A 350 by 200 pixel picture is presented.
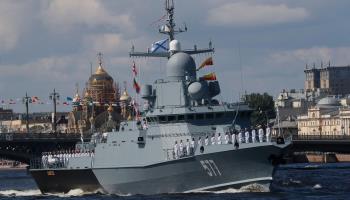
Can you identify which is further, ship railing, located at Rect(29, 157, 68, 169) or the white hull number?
ship railing, located at Rect(29, 157, 68, 169)

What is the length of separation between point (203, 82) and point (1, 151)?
6395cm

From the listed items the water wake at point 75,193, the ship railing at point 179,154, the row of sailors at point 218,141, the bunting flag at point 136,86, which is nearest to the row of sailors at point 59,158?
the water wake at point 75,193

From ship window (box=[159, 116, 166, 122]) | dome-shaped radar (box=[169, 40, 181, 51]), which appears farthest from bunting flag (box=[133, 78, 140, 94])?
ship window (box=[159, 116, 166, 122])

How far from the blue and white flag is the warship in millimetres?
241

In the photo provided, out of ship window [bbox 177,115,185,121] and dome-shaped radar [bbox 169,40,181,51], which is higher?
dome-shaped radar [bbox 169,40,181,51]

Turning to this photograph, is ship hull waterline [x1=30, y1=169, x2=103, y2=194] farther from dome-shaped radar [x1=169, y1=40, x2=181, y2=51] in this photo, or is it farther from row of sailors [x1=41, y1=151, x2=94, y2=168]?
dome-shaped radar [x1=169, y1=40, x2=181, y2=51]

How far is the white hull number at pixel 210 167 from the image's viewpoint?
60250 mm

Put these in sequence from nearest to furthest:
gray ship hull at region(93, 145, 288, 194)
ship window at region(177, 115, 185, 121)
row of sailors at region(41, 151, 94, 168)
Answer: gray ship hull at region(93, 145, 288, 194) → ship window at region(177, 115, 185, 121) → row of sailors at region(41, 151, 94, 168)

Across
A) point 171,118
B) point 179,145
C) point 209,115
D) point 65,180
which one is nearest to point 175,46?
point 171,118

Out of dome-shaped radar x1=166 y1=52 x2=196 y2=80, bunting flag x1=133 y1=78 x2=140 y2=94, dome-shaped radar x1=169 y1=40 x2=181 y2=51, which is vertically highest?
dome-shaped radar x1=169 y1=40 x2=181 y2=51

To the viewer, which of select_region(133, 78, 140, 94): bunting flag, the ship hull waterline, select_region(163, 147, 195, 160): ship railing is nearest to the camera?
select_region(163, 147, 195, 160): ship railing

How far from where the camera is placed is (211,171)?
60.5 meters

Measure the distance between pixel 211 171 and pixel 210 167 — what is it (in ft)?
0.92

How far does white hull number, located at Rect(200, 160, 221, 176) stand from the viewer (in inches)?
2372
